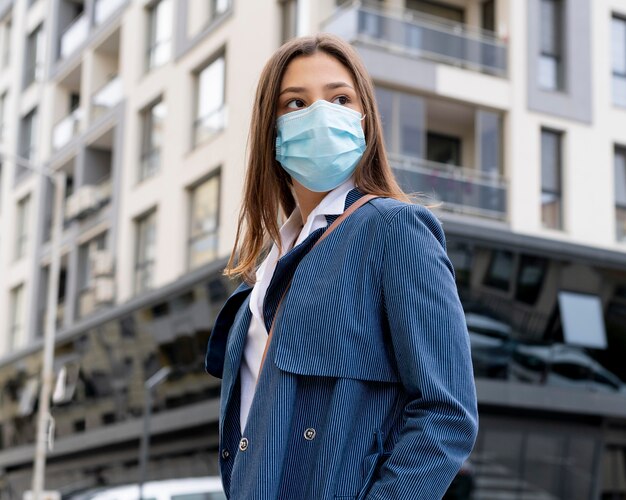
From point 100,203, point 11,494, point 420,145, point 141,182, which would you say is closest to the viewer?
point 420,145

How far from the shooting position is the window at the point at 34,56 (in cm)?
3806

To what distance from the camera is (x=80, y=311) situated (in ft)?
106

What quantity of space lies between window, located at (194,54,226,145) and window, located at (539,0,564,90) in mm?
7111

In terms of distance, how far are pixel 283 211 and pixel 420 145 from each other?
2004cm

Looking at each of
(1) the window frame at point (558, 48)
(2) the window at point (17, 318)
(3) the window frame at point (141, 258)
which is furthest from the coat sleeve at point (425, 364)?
(2) the window at point (17, 318)

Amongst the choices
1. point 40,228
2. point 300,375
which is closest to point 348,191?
point 300,375

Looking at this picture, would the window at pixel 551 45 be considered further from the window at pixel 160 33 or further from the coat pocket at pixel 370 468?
the coat pocket at pixel 370 468

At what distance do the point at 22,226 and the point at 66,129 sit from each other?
15.6ft

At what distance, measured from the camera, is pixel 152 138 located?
2908 centimetres

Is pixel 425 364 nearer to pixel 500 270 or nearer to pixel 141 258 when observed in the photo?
pixel 500 270

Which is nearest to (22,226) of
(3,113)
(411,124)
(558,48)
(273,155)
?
(3,113)

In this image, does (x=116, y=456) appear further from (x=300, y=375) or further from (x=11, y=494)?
(x=300, y=375)

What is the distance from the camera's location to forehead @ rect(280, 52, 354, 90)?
8.46 ft

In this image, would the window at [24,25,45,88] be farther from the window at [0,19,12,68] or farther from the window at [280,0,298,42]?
the window at [280,0,298,42]
